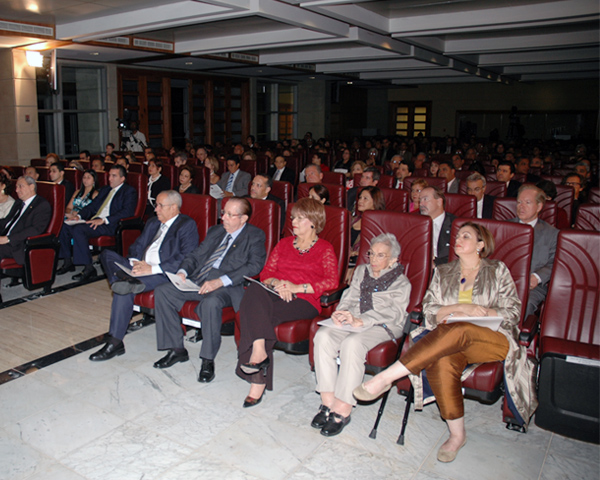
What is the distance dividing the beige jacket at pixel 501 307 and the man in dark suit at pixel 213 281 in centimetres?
115

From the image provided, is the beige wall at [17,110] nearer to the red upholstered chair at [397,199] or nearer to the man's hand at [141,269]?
the man's hand at [141,269]

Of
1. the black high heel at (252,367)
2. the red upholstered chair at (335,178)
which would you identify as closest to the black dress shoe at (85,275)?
the black high heel at (252,367)

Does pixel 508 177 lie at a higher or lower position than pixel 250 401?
higher

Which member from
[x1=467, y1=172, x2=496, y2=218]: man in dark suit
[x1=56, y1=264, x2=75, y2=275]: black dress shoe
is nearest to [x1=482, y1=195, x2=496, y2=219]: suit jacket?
[x1=467, y1=172, x2=496, y2=218]: man in dark suit

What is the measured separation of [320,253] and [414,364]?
0.98m

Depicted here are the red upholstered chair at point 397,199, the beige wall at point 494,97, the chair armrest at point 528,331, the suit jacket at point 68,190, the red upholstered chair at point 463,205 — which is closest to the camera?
the chair armrest at point 528,331

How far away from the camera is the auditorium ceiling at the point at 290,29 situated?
649cm

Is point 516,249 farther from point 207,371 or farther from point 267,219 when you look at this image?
point 207,371

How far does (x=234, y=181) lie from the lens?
23.2 feet

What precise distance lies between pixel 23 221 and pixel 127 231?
0.91 m

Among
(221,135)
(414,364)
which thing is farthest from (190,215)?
(221,135)

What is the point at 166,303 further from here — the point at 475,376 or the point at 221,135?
the point at 221,135

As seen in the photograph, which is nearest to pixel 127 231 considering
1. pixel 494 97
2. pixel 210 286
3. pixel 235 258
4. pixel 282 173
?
pixel 235 258

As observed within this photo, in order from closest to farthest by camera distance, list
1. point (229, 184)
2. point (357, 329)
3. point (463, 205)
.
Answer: point (357, 329) → point (463, 205) → point (229, 184)
